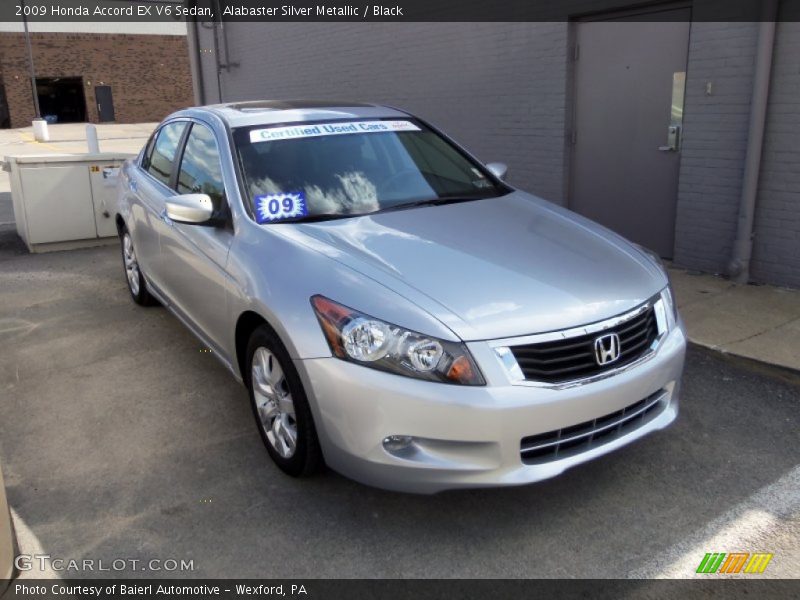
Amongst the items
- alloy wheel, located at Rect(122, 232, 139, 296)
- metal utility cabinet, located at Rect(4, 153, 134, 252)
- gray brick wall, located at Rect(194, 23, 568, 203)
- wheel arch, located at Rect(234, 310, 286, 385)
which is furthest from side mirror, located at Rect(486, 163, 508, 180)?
metal utility cabinet, located at Rect(4, 153, 134, 252)

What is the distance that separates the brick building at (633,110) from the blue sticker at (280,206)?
3829 millimetres

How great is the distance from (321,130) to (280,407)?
171 centimetres

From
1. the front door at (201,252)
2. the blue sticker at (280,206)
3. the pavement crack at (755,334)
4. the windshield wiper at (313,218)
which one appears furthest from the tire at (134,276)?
the pavement crack at (755,334)

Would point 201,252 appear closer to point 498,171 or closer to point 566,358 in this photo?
point 498,171

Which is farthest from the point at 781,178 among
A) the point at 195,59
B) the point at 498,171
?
the point at 195,59

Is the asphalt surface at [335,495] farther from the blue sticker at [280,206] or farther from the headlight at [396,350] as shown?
the blue sticker at [280,206]

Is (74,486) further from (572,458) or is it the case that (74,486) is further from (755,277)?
(755,277)

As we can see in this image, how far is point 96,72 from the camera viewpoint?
38938 mm

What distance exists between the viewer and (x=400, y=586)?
263 centimetres

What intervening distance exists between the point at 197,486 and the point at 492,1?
617 centimetres

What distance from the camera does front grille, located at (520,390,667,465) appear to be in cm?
272

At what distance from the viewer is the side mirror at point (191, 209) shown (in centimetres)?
361

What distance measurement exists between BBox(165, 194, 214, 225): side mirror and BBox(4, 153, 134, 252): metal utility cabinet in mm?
5283

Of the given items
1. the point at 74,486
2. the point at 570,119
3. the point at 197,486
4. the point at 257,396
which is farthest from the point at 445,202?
the point at 570,119
